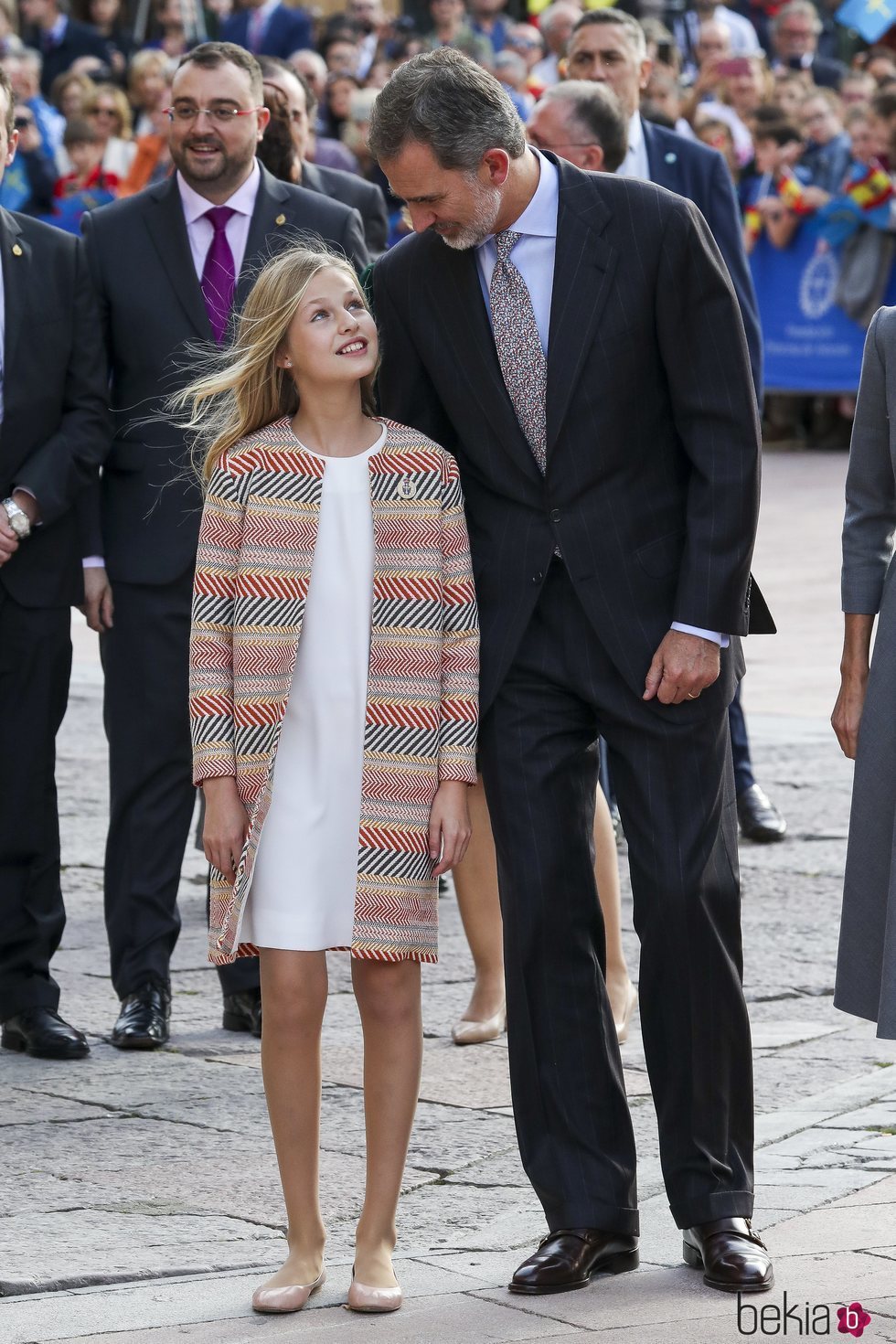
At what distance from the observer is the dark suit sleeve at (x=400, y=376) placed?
3869mm

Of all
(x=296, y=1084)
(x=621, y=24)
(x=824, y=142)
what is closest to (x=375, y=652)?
(x=296, y=1084)

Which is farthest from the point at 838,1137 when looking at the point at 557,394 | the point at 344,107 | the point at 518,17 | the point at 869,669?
the point at 518,17

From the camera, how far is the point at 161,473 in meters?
5.30

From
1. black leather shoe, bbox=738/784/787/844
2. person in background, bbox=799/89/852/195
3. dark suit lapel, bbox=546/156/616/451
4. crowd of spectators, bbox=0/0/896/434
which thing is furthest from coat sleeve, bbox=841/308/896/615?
person in background, bbox=799/89/852/195

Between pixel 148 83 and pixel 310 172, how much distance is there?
32.1ft

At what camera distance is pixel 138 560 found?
17.3 feet

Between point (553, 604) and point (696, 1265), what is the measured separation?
1132mm

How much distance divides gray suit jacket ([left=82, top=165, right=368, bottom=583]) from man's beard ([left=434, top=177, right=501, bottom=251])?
1618 mm

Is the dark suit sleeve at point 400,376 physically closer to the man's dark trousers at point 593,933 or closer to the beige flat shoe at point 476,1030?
the man's dark trousers at point 593,933

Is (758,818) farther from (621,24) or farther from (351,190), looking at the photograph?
(621,24)

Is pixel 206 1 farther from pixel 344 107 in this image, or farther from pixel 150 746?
pixel 150 746

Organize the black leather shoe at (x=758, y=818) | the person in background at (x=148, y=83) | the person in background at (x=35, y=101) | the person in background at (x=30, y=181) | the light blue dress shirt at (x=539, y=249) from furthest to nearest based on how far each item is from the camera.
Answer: the person in background at (x=148, y=83) < the person in background at (x=35, y=101) < the person in background at (x=30, y=181) < the black leather shoe at (x=758, y=818) < the light blue dress shirt at (x=539, y=249)

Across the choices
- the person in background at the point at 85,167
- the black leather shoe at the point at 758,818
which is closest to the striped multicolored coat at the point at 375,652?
the black leather shoe at the point at 758,818

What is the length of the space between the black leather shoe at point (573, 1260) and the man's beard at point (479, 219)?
1.65 metres
